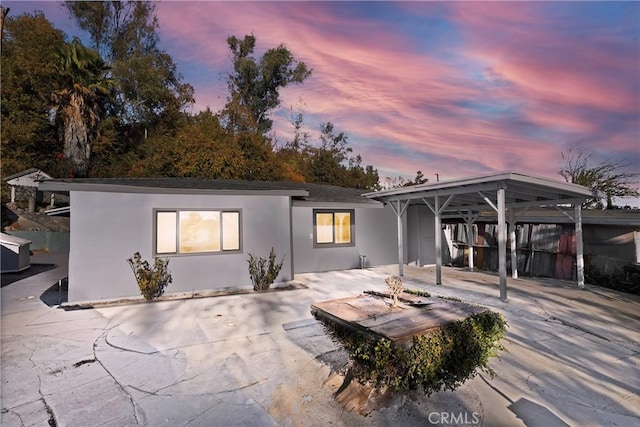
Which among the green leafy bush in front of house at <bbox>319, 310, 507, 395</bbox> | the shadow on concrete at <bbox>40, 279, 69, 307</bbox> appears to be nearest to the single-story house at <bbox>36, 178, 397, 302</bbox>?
the shadow on concrete at <bbox>40, 279, 69, 307</bbox>

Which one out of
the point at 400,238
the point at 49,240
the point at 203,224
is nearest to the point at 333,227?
the point at 400,238

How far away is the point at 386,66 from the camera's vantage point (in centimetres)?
1145

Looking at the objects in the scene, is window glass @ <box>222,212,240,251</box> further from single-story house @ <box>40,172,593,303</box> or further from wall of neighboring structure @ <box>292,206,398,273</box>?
wall of neighboring structure @ <box>292,206,398,273</box>

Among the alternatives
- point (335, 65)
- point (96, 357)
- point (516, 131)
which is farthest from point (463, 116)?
point (96, 357)

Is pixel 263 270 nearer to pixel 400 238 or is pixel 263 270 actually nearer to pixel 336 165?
pixel 400 238

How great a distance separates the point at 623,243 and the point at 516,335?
5876 millimetres

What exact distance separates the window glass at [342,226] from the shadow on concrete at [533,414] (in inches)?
317

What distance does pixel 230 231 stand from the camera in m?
8.02

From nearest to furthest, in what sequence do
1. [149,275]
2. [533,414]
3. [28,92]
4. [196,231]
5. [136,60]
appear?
[533,414]
[149,275]
[196,231]
[28,92]
[136,60]

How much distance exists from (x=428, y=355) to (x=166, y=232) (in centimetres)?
649

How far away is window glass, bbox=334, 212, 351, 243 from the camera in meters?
11.0

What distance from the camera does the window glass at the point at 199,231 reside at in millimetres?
7570

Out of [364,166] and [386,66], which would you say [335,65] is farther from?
[364,166]

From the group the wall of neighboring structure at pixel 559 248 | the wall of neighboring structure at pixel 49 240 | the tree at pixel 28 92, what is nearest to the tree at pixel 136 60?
the tree at pixel 28 92
